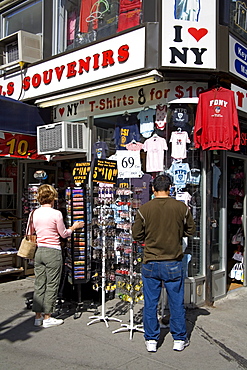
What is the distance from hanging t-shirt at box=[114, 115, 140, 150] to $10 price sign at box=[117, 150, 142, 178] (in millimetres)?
1190

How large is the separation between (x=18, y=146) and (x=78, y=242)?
2866 mm

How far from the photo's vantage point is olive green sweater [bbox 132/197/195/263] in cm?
411

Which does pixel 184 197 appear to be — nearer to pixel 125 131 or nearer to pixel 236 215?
pixel 125 131

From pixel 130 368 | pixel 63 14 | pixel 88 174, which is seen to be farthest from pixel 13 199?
pixel 130 368

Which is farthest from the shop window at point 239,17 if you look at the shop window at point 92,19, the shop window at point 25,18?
the shop window at point 25,18

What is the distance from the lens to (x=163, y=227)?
4.11 m

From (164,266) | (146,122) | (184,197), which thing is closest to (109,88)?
(146,122)

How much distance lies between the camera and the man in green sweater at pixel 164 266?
13.4 ft

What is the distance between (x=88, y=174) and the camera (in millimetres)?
6086

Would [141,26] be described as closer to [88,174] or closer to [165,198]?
[88,174]

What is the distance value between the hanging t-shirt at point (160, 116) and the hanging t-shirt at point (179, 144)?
12.9 inches

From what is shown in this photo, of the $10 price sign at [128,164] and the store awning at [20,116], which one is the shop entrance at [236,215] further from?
the store awning at [20,116]

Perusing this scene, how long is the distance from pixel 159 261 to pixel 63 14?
5.78 meters

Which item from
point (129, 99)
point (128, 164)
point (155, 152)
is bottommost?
point (128, 164)
